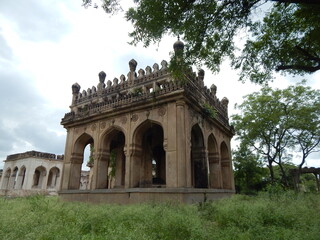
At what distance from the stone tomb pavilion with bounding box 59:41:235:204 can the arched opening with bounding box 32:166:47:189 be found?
18.1 meters

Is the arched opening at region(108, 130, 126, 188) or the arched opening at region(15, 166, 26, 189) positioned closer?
the arched opening at region(108, 130, 126, 188)

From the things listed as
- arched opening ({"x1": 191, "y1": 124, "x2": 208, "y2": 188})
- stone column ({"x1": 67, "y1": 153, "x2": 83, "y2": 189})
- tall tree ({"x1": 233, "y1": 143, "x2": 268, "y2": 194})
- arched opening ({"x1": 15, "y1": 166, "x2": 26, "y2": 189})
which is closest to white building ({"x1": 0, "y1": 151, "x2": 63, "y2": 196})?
arched opening ({"x1": 15, "y1": 166, "x2": 26, "y2": 189})

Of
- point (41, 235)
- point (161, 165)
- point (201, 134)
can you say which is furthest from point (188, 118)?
point (41, 235)

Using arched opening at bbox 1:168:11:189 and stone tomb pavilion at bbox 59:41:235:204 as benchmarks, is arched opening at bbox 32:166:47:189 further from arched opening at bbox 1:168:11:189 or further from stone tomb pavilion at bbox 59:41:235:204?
stone tomb pavilion at bbox 59:41:235:204

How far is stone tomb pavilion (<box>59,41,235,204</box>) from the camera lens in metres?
11.1

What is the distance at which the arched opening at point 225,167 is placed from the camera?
1767 centimetres

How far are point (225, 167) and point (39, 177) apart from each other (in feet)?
91.7

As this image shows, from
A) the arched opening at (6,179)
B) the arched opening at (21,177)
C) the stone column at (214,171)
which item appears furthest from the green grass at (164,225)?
the arched opening at (6,179)

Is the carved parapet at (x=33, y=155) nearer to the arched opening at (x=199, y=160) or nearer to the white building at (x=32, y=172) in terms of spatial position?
the white building at (x=32, y=172)

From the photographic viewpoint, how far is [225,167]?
18172mm

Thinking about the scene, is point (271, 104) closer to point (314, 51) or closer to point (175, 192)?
point (314, 51)

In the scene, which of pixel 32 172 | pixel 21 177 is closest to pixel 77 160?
pixel 32 172

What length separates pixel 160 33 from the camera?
7773 millimetres

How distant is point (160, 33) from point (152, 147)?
1070cm
